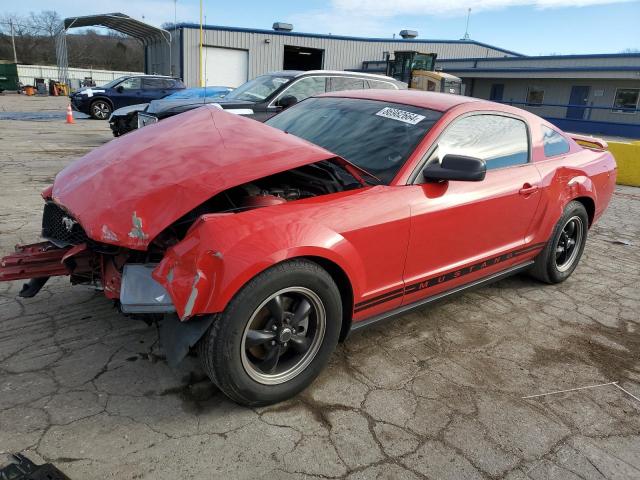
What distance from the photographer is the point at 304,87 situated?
8.16m

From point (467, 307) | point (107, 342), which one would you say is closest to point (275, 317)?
point (107, 342)

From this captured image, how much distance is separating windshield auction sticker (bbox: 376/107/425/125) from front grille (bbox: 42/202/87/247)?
6.52ft

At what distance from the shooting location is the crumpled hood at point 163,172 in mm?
2199

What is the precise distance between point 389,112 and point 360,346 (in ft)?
5.13

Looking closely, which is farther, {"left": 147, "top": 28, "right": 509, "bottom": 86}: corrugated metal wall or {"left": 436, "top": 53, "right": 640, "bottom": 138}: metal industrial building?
{"left": 147, "top": 28, "right": 509, "bottom": 86}: corrugated metal wall

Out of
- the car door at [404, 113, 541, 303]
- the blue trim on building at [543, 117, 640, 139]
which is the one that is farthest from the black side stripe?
the blue trim on building at [543, 117, 640, 139]

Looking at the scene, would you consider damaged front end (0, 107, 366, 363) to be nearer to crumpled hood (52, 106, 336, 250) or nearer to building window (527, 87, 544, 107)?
crumpled hood (52, 106, 336, 250)

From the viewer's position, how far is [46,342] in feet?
9.17

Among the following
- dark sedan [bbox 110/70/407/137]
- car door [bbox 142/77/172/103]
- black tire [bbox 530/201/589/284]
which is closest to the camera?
black tire [bbox 530/201/589/284]

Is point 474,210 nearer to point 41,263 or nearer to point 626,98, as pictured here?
point 41,263

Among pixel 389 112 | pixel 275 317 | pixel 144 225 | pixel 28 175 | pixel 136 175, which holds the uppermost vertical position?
pixel 389 112

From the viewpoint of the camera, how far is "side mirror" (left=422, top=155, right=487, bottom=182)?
2607 millimetres

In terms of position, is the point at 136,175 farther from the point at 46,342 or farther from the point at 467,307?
the point at 467,307

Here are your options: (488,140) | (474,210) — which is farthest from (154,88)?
(474,210)
